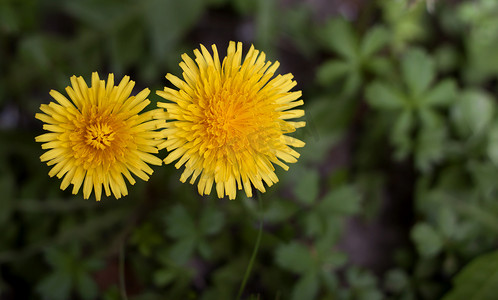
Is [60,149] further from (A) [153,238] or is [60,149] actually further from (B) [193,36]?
(B) [193,36]

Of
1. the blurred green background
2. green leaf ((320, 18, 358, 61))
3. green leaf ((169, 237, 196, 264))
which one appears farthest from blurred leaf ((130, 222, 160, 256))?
green leaf ((320, 18, 358, 61))

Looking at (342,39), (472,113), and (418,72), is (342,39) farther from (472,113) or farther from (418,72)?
(472,113)

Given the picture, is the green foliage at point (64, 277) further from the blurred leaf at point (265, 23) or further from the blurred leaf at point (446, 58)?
the blurred leaf at point (446, 58)

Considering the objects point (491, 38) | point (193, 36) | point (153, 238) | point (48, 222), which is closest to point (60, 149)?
point (153, 238)

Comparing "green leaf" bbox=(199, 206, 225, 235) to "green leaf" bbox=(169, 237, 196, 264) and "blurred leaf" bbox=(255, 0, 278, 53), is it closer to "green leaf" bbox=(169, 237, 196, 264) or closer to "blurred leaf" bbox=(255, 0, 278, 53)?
"green leaf" bbox=(169, 237, 196, 264)

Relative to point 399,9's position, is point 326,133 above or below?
below
